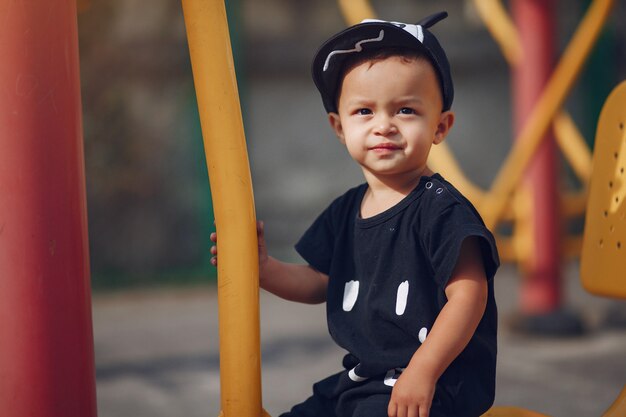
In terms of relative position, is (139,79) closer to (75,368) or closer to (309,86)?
(309,86)

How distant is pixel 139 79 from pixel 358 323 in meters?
3.57

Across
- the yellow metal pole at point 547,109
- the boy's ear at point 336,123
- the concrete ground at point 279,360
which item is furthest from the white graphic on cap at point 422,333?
the yellow metal pole at point 547,109

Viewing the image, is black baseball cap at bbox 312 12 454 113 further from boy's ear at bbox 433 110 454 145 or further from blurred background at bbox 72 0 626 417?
blurred background at bbox 72 0 626 417

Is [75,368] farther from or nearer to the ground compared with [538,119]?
nearer to the ground

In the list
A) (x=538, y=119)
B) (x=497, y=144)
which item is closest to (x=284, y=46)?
(x=497, y=144)

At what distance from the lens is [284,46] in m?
5.13

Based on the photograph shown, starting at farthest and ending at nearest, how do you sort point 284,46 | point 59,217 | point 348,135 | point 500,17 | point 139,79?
point 284,46, point 139,79, point 500,17, point 348,135, point 59,217

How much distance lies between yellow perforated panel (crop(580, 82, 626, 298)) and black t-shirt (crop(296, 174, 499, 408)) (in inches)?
9.6

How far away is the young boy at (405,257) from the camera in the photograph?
4.45 ft

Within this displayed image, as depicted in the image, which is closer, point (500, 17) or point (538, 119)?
point (538, 119)

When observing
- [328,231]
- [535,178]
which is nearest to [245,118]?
[535,178]

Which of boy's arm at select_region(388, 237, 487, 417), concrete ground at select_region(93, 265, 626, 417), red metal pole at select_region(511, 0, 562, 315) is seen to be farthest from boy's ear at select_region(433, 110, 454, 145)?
red metal pole at select_region(511, 0, 562, 315)

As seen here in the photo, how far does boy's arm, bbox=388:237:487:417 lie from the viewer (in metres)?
1.32

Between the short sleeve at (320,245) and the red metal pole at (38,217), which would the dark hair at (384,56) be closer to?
the short sleeve at (320,245)
